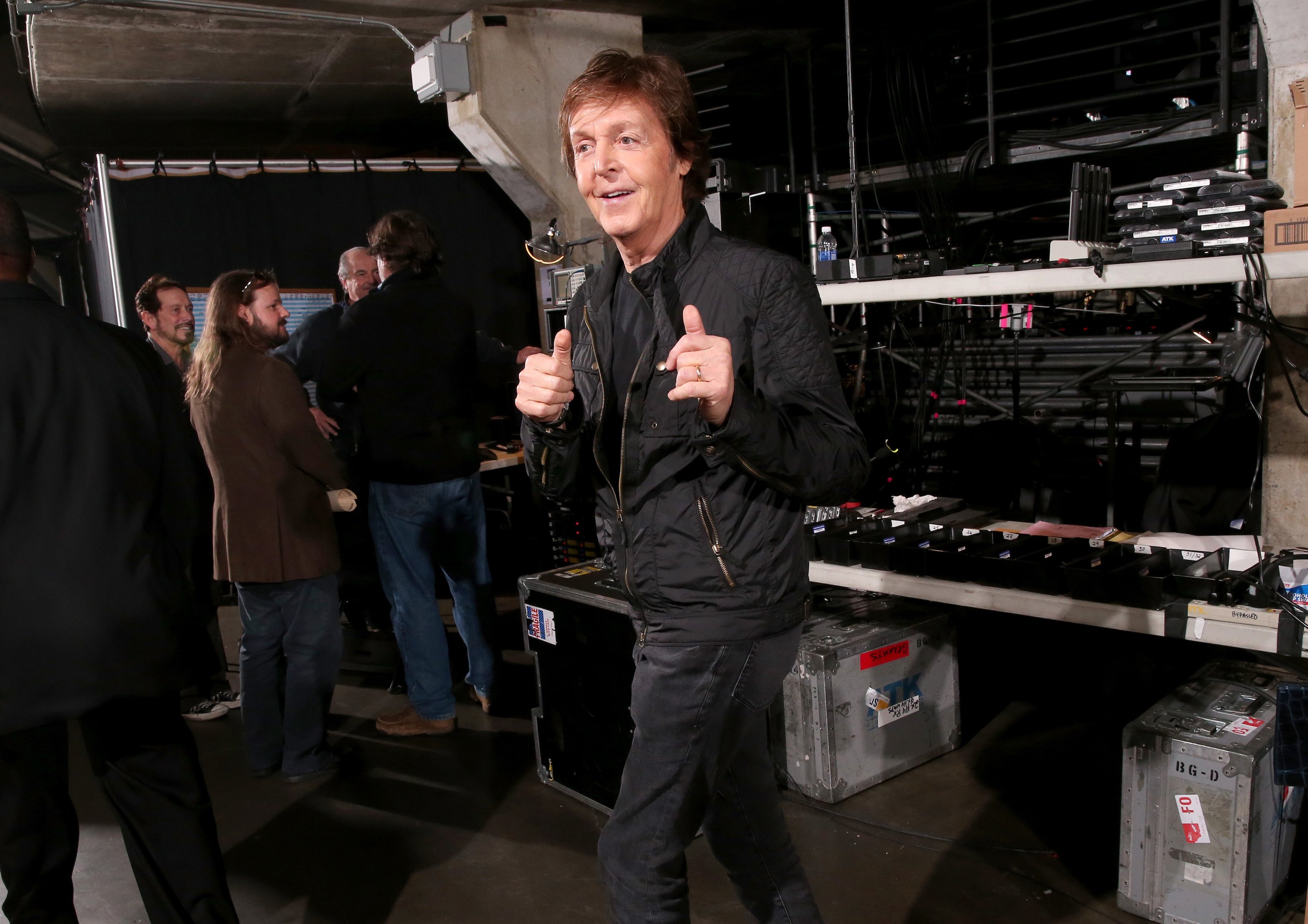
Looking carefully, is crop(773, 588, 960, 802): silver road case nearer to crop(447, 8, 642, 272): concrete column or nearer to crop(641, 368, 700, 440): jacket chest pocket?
crop(641, 368, 700, 440): jacket chest pocket

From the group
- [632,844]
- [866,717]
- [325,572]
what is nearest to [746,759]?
[632,844]

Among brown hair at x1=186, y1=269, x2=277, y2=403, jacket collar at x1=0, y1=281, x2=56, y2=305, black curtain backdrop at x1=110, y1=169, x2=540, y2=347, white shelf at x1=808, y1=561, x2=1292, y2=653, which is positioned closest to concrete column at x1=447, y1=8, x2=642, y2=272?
black curtain backdrop at x1=110, y1=169, x2=540, y2=347

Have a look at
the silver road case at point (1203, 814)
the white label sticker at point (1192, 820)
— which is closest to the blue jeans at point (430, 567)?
the silver road case at point (1203, 814)

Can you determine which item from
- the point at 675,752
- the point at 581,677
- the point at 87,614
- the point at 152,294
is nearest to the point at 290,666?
the point at 581,677

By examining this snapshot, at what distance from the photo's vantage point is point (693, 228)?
59.3 inches

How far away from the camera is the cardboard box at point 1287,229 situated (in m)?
2.13

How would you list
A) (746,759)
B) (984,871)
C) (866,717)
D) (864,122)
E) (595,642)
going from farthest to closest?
(864,122)
(866,717)
(595,642)
(984,871)
(746,759)

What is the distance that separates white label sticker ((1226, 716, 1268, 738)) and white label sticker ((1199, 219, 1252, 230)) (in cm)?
115

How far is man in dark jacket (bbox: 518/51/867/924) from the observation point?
55.2 inches

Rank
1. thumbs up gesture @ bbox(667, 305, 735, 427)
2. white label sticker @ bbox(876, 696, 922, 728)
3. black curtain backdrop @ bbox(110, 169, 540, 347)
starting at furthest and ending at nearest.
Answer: black curtain backdrop @ bbox(110, 169, 540, 347), white label sticker @ bbox(876, 696, 922, 728), thumbs up gesture @ bbox(667, 305, 735, 427)

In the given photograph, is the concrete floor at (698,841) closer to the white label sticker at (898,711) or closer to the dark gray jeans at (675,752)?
the white label sticker at (898,711)

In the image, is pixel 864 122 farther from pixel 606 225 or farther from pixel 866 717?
pixel 606 225

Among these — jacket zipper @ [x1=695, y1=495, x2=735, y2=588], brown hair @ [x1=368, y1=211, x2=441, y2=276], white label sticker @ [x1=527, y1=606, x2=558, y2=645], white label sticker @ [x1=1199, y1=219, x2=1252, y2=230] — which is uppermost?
brown hair @ [x1=368, y1=211, x2=441, y2=276]

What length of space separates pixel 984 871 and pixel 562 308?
10.7 feet
